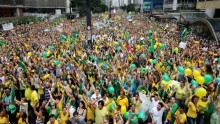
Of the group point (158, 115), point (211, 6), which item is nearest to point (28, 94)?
point (158, 115)

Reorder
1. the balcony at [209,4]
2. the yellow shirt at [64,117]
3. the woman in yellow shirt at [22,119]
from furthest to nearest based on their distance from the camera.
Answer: the balcony at [209,4], the woman in yellow shirt at [22,119], the yellow shirt at [64,117]

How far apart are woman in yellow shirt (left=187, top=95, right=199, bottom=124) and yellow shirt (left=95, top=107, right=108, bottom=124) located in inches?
72.0

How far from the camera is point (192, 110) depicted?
220 inches

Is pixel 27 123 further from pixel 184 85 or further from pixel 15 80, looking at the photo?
pixel 184 85

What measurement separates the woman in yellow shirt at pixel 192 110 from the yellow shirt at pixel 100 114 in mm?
1829

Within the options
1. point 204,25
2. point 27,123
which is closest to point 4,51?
point 27,123

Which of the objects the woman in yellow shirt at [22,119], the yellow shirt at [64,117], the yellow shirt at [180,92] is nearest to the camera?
the yellow shirt at [64,117]

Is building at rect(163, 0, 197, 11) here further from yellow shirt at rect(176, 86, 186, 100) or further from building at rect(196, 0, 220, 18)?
yellow shirt at rect(176, 86, 186, 100)

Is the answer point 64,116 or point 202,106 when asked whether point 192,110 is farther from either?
point 64,116

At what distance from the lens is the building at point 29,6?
5099 centimetres

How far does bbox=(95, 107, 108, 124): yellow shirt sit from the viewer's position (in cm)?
555

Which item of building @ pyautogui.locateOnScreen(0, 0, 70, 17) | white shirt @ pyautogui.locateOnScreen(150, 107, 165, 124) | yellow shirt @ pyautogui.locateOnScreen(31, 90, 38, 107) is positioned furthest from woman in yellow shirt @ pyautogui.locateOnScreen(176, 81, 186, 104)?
building @ pyautogui.locateOnScreen(0, 0, 70, 17)

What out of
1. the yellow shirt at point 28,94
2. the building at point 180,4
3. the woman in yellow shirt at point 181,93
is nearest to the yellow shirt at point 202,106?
the woman in yellow shirt at point 181,93

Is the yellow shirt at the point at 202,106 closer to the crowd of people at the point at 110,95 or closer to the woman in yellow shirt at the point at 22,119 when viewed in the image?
the crowd of people at the point at 110,95
